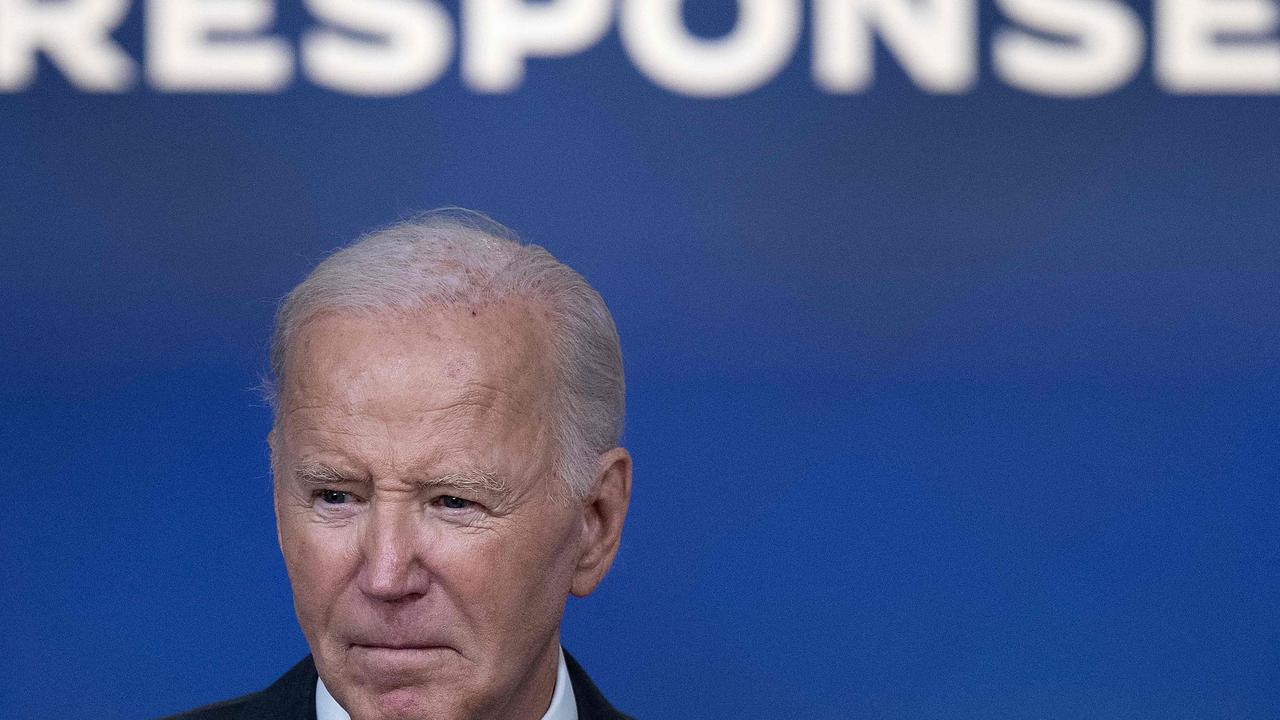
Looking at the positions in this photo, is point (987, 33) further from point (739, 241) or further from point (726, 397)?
point (726, 397)

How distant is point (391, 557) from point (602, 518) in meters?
0.40

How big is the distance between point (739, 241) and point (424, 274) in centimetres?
136

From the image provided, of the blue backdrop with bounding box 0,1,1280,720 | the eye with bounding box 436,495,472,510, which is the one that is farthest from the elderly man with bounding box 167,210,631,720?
the blue backdrop with bounding box 0,1,1280,720

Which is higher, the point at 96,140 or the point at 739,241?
the point at 96,140

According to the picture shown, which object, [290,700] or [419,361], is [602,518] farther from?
[290,700]

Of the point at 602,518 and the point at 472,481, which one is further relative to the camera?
the point at 602,518

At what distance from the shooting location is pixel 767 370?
3.40m

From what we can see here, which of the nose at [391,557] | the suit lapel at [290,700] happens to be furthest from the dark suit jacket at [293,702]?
the nose at [391,557]

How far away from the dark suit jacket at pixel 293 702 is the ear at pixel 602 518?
20 cm

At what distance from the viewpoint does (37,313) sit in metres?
3.42

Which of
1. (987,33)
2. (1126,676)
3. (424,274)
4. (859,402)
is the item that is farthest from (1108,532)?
(424,274)

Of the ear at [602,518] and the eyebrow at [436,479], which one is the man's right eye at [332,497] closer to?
the eyebrow at [436,479]

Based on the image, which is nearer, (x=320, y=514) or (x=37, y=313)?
(x=320, y=514)

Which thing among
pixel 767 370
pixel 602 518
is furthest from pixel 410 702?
pixel 767 370
